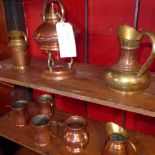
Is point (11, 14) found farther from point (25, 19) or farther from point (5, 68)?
point (5, 68)

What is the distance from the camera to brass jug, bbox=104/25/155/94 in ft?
2.19

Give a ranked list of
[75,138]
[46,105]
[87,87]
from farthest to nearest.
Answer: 1. [46,105]
2. [75,138]
3. [87,87]

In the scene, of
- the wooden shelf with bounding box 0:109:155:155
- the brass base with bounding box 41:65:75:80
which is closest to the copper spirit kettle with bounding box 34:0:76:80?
the brass base with bounding box 41:65:75:80

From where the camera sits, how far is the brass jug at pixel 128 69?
0.67 metres

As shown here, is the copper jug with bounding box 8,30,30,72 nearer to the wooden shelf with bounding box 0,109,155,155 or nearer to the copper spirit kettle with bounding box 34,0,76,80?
the copper spirit kettle with bounding box 34,0,76,80

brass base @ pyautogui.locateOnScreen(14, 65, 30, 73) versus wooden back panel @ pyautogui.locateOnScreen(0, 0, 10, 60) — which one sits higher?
wooden back panel @ pyautogui.locateOnScreen(0, 0, 10, 60)

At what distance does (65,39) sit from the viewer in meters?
0.78

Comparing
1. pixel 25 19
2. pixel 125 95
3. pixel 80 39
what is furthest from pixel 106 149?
pixel 25 19

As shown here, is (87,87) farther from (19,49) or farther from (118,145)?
(19,49)

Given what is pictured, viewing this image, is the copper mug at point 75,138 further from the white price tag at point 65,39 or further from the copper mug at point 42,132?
the white price tag at point 65,39

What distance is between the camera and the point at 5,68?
997mm

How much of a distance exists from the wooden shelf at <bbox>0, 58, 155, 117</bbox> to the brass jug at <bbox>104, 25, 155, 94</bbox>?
0.03 metres

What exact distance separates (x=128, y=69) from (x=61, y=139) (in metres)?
0.51

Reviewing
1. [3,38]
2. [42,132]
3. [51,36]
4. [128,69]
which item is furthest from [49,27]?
[3,38]
